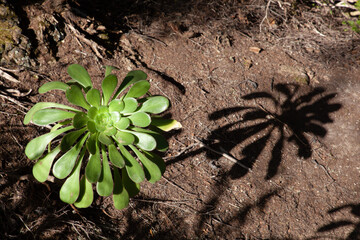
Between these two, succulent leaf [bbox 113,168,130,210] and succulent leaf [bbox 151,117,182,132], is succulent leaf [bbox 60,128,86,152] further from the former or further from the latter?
succulent leaf [bbox 151,117,182,132]

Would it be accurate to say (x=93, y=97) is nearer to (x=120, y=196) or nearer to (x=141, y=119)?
(x=141, y=119)

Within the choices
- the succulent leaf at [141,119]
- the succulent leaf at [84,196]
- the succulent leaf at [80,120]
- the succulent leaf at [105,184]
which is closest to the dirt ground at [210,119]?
the succulent leaf at [84,196]

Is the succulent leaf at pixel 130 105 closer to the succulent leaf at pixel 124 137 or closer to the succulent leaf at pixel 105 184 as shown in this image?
the succulent leaf at pixel 124 137

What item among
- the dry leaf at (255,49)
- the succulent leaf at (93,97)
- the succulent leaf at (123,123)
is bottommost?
the dry leaf at (255,49)

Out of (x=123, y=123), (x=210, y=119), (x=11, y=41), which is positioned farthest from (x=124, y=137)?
(x=11, y=41)

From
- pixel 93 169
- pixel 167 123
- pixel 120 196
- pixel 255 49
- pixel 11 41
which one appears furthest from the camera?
pixel 255 49

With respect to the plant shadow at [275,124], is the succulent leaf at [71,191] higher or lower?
higher
